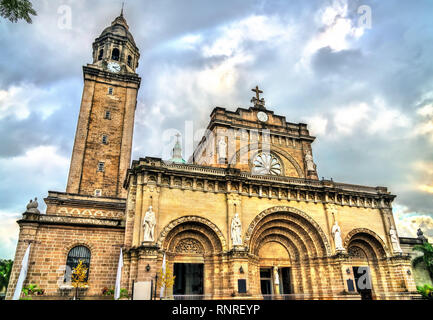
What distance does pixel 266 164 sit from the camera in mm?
32406

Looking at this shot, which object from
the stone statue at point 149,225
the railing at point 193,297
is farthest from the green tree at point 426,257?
the stone statue at point 149,225

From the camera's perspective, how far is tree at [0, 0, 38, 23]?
28.2 feet

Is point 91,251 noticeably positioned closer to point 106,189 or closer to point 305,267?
point 106,189

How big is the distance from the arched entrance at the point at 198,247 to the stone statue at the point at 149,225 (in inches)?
49.7

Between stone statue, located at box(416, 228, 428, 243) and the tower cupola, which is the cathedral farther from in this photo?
the tower cupola

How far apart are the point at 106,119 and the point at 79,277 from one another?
23.3 meters

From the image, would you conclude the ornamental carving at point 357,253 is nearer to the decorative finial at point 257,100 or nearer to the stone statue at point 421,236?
the stone statue at point 421,236

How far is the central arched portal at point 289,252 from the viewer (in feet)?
86.0

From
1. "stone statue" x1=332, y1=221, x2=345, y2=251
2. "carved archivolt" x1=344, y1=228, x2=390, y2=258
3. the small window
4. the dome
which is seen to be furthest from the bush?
the dome

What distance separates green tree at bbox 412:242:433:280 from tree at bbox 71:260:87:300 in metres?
32.2

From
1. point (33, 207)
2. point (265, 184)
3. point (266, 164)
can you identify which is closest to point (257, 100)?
point (266, 164)
